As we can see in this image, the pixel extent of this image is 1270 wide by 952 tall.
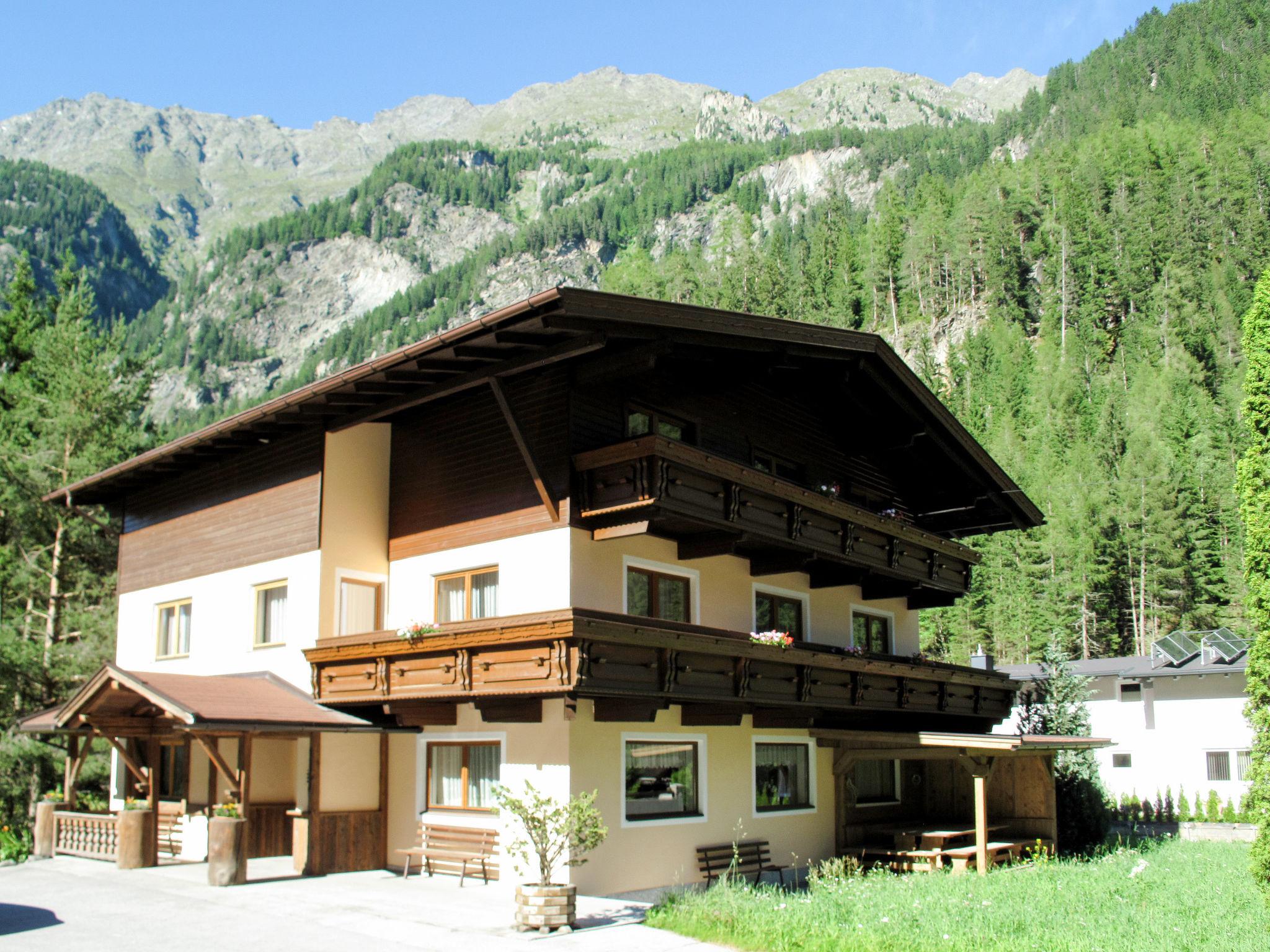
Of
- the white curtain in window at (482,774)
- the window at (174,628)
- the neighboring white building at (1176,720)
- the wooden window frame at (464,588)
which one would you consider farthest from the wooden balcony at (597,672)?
the neighboring white building at (1176,720)

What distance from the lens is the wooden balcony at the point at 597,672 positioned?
14633mm

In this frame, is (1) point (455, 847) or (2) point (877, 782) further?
(2) point (877, 782)

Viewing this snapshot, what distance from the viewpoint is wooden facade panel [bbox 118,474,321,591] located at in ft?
63.4

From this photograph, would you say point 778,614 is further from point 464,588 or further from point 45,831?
point 45,831

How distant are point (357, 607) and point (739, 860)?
7.66 metres

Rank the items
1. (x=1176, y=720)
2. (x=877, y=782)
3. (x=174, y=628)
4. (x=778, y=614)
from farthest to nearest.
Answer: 1. (x=1176, y=720)
2. (x=877, y=782)
3. (x=174, y=628)
4. (x=778, y=614)

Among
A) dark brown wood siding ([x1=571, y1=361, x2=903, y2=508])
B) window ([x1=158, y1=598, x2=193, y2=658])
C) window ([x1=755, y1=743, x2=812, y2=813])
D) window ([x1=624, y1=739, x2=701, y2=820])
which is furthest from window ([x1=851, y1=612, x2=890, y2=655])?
window ([x1=158, y1=598, x2=193, y2=658])

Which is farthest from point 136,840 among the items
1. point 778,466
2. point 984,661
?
point 984,661

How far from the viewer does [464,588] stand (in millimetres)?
18094

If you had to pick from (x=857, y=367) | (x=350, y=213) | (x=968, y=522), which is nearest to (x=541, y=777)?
(x=857, y=367)

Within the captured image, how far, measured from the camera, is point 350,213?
7598 inches

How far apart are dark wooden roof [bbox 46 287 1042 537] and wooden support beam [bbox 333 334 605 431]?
2 centimetres

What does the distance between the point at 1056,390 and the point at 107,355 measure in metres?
72.4

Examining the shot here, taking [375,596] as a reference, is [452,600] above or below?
below
